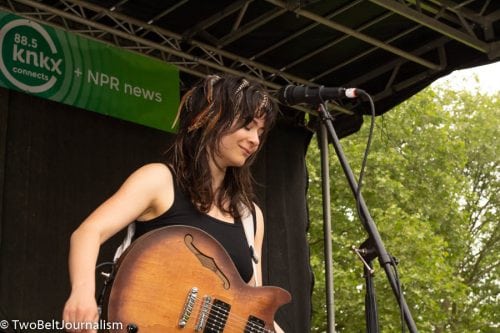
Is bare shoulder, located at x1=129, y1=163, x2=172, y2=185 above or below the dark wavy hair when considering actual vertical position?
below

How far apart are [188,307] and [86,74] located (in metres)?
4.36

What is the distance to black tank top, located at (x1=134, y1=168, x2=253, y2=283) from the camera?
3543mm

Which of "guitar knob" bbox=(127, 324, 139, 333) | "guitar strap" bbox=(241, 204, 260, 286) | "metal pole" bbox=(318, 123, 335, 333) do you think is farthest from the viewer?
"metal pole" bbox=(318, 123, 335, 333)

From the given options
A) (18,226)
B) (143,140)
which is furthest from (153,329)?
(143,140)

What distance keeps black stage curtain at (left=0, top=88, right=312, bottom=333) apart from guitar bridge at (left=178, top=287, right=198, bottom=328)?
340cm

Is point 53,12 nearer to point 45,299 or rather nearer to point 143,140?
point 143,140

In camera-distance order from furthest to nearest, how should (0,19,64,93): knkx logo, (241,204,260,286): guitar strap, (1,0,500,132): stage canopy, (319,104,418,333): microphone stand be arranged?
(1,0,500,132): stage canopy
(0,19,64,93): knkx logo
(241,204,260,286): guitar strap
(319,104,418,333): microphone stand

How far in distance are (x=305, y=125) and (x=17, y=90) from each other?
11.0 feet

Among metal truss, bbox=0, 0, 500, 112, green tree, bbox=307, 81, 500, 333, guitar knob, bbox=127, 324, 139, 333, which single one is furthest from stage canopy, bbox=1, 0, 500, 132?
green tree, bbox=307, 81, 500, 333

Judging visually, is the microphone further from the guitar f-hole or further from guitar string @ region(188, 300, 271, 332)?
guitar string @ region(188, 300, 271, 332)

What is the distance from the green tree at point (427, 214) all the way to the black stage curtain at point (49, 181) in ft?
33.2

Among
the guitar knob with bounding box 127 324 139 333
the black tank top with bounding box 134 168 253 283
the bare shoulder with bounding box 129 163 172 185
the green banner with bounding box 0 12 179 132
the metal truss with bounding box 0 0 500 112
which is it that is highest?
the metal truss with bounding box 0 0 500 112

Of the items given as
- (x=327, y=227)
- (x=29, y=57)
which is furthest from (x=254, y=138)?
(x=327, y=227)

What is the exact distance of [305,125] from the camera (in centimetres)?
938
